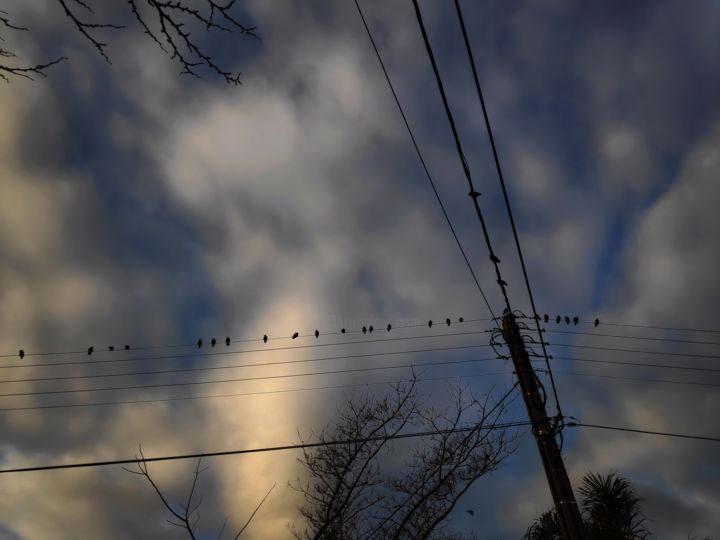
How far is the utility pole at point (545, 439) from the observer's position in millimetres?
7695

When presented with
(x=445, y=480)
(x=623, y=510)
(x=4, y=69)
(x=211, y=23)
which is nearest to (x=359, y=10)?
(x=211, y=23)

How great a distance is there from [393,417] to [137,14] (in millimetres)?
13669

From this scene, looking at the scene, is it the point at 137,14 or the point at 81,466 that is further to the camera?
the point at 81,466

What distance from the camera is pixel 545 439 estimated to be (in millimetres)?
8680

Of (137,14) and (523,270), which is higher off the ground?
(523,270)

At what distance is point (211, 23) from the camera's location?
3.28 metres

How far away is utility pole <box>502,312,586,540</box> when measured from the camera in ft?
25.2

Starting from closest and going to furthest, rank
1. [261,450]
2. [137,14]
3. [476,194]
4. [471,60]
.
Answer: [137,14], [471,60], [476,194], [261,450]

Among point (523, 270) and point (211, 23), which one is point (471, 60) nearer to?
point (211, 23)

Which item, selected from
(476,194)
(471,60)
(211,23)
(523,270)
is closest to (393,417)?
(523,270)

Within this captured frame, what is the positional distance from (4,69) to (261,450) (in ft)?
24.0

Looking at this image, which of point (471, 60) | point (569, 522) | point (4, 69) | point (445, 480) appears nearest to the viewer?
point (4, 69)

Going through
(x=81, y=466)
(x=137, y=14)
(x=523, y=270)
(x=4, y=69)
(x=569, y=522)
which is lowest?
(x=569, y=522)

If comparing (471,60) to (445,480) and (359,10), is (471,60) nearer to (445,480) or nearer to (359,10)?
(359,10)
